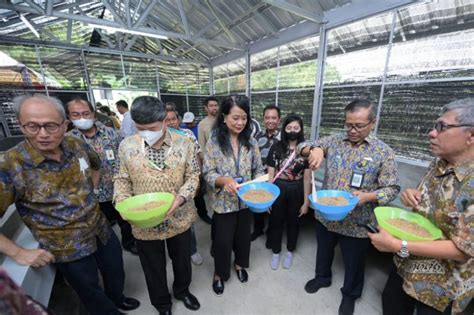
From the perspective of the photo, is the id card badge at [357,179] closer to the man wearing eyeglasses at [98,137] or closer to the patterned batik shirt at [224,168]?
the patterned batik shirt at [224,168]

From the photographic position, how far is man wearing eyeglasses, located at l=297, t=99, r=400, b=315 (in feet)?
3.89

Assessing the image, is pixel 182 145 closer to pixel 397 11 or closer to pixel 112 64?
pixel 397 11

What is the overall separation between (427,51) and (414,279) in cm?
289

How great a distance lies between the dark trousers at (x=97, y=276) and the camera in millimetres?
1081

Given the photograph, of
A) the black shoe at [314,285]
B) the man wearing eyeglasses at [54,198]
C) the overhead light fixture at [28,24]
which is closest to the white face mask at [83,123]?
the man wearing eyeglasses at [54,198]

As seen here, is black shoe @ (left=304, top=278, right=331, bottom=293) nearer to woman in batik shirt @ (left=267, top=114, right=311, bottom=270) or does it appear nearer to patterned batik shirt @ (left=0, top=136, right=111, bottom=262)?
woman in batik shirt @ (left=267, top=114, right=311, bottom=270)

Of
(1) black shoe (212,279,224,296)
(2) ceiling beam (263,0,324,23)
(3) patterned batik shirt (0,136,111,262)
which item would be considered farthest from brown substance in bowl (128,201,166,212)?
(2) ceiling beam (263,0,324,23)

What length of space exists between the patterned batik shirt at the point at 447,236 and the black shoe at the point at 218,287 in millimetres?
1282

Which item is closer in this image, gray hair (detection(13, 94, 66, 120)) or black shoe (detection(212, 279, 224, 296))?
gray hair (detection(13, 94, 66, 120))

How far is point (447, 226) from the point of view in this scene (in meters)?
0.84

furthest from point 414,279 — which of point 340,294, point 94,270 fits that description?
point 94,270

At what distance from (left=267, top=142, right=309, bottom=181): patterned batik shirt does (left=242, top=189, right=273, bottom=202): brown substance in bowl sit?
21.8 inches

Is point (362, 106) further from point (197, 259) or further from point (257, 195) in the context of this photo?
point (197, 259)

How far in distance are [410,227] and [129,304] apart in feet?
6.34
